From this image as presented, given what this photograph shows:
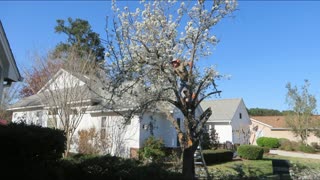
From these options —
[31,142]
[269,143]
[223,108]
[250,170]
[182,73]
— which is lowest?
[250,170]

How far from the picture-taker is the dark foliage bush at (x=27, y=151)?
8.09 m

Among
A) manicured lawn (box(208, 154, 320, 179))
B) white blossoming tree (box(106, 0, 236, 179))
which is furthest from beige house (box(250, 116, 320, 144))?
white blossoming tree (box(106, 0, 236, 179))

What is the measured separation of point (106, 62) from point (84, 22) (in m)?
33.4

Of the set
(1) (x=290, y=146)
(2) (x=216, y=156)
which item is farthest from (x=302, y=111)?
(2) (x=216, y=156)

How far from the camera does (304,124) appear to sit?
35.8 meters

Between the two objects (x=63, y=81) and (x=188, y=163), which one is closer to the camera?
(x=188, y=163)

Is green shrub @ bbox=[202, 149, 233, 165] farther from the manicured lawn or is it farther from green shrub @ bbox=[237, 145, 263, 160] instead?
the manicured lawn

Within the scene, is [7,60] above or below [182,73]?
above

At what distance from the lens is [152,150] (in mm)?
19188

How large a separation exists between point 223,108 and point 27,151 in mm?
33247

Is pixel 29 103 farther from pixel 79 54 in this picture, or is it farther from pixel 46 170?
pixel 46 170

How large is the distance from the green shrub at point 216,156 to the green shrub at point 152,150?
8.61ft

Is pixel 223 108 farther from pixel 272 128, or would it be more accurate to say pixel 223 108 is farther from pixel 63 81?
pixel 63 81

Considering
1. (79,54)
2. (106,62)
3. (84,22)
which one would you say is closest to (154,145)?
(79,54)
